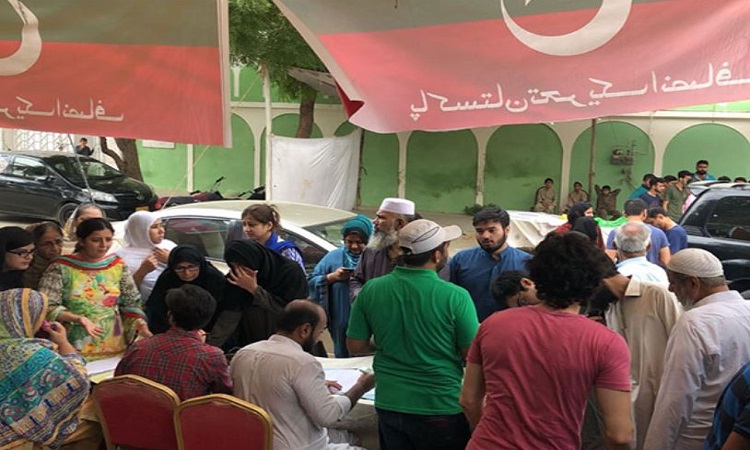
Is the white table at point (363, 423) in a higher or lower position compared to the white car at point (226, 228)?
lower

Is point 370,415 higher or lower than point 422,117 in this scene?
lower

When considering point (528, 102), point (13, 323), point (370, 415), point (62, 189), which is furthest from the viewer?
point (62, 189)

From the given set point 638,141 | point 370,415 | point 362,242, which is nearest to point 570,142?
point 638,141

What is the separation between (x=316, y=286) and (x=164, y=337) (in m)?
2.15

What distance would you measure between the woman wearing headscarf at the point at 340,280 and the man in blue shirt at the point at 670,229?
3.58m

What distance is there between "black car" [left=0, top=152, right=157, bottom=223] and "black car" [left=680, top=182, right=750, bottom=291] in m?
12.2

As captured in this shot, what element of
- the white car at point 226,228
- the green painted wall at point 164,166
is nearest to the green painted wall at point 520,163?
the green painted wall at point 164,166

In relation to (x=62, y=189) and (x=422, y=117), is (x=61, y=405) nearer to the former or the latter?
(x=422, y=117)

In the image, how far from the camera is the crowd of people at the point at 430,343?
2.58m

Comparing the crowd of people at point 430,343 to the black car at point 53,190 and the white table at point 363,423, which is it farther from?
the black car at point 53,190

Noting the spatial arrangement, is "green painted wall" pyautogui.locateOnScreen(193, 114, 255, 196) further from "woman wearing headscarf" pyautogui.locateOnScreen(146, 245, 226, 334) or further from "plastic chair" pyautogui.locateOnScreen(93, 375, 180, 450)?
"plastic chair" pyautogui.locateOnScreen(93, 375, 180, 450)

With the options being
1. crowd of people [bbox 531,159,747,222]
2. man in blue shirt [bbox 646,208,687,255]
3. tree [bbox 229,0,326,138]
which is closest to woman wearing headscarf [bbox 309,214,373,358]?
man in blue shirt [bbox 646,208,687,255]

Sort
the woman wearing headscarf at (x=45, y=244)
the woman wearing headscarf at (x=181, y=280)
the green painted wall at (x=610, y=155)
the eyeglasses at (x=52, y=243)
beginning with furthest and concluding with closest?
the green painted wall at (x=610, y=155) < the eyeglasses at (x=52, y=243) < the woman wearing headscarf at (x=45, y=244) < the woman wearing headscarf at (x=181, y=280)

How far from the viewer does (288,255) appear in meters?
5.17
